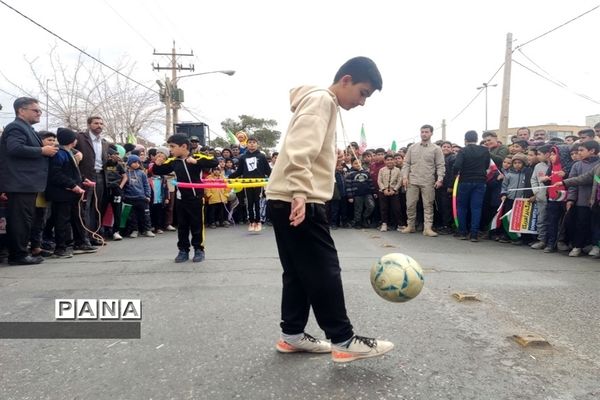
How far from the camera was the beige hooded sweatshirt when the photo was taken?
8.22 feet

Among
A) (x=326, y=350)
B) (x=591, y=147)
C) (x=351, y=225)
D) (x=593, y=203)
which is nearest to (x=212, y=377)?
(x=326, y=350)

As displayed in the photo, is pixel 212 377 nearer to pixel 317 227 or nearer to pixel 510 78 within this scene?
pixel 317 227

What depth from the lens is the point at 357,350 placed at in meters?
2.64

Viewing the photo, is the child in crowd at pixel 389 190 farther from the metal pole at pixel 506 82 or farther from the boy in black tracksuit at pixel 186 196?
→ the metal pole at pixel 506 82

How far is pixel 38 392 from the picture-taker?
2.44m

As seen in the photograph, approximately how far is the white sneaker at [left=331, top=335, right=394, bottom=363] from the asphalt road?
0.29 feet

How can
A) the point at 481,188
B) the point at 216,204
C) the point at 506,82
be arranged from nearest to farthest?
the point at 481,188 < the point at 216,204 < the point at 506,82

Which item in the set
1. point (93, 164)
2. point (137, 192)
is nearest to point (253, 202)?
point (137, 192)

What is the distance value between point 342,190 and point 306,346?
7714 mm

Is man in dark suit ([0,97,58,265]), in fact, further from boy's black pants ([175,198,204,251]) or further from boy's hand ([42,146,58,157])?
boy's black pants ([175,198,204,251])

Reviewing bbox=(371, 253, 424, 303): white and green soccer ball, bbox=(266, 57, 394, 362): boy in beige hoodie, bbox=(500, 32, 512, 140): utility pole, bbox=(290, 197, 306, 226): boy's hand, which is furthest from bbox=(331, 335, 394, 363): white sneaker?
bbox=(500, 32, 512, 140): utility pole

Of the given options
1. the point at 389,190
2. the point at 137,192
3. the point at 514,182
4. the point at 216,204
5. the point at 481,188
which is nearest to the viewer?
the point at 514,182

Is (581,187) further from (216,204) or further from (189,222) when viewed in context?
(216,204)

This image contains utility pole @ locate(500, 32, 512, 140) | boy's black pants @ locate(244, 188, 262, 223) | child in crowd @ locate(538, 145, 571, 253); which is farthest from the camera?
utility pole @ locate(500, 32, 512, 140)
